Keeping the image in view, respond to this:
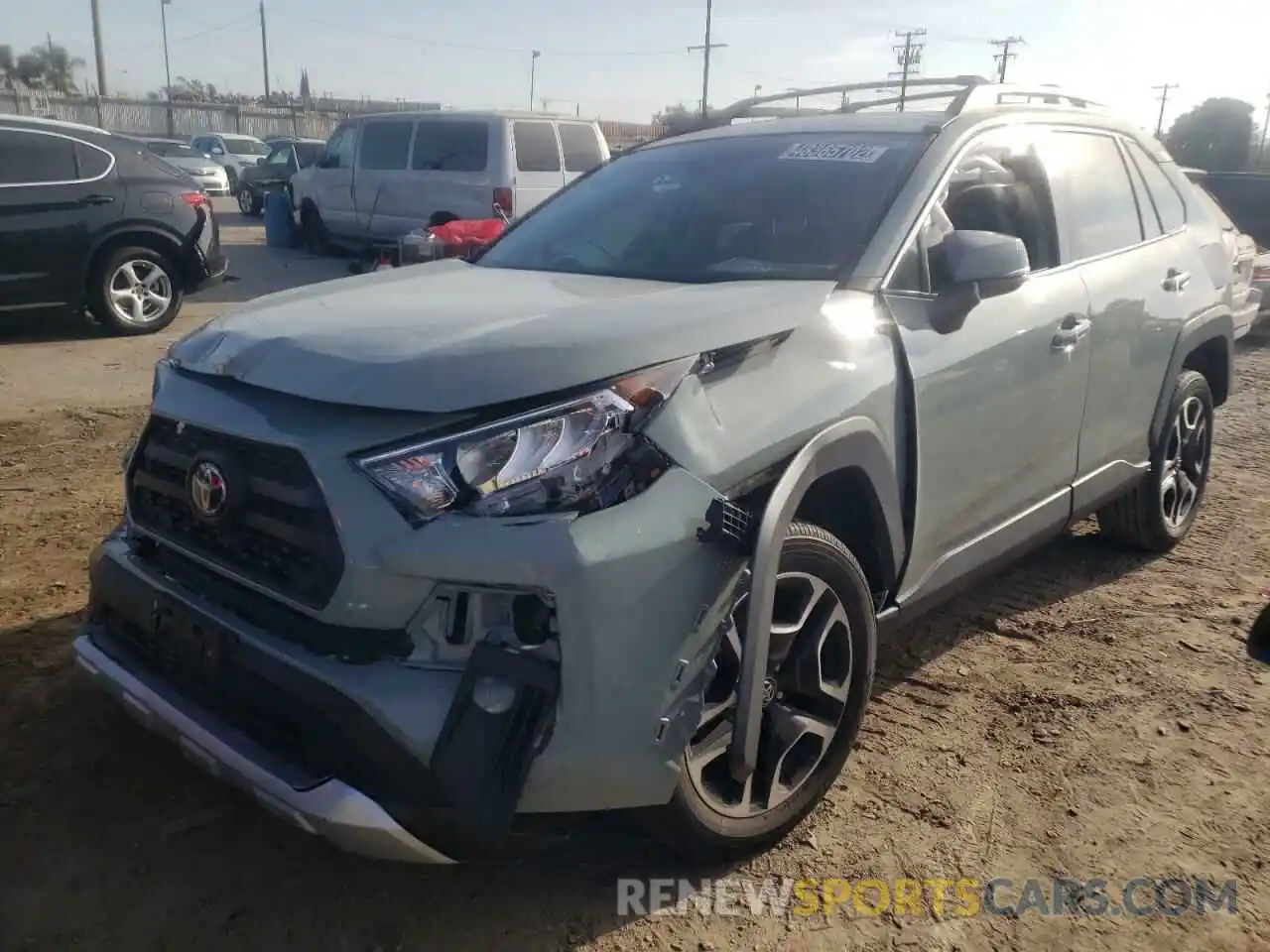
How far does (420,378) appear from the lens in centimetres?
A: 221

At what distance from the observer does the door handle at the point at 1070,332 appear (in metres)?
3.60

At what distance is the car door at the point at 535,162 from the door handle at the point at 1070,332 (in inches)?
380

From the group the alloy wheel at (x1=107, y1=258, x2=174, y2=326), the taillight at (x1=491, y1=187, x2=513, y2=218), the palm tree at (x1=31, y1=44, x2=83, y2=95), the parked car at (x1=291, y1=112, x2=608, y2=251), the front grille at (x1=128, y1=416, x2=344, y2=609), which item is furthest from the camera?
the palm tree at (x1=31, y1=44, x2=83, y2=95)

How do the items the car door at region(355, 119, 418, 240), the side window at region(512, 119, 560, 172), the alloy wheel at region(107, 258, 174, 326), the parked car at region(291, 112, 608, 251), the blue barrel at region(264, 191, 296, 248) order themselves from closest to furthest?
1. the alloy wheel at region(107, 258, 174, 326)
2. the parked car at region(291, 112, 608, 251)
3. the side window at region(512, 119, 560, 172)
4. the car door at region(355, 119, 418, 240)
5. the blue barrel at region(264, 191, 296, 248)

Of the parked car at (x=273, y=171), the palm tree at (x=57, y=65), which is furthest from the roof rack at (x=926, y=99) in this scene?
the palm tree at (x=57, y=65)

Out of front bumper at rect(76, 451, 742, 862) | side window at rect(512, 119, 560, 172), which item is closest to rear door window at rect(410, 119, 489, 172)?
side window at rect(512, 119, 560, 172)

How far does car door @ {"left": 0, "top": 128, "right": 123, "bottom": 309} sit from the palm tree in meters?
64.5

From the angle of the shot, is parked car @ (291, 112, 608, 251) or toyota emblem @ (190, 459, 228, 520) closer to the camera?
toyota emblem @ (190, 459, 228, 520)

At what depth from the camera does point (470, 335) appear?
2.40 m

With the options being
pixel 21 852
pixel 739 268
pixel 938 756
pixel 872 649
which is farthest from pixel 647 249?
pixel 21 852

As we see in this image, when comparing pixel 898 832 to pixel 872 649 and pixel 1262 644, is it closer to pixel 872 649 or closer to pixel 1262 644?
pixel 872 649

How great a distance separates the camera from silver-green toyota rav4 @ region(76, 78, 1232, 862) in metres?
2.13

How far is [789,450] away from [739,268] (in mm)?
899

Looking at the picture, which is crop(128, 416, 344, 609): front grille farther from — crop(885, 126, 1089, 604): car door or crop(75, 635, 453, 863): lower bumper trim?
crop(885, 126, 1089, 604): car door
